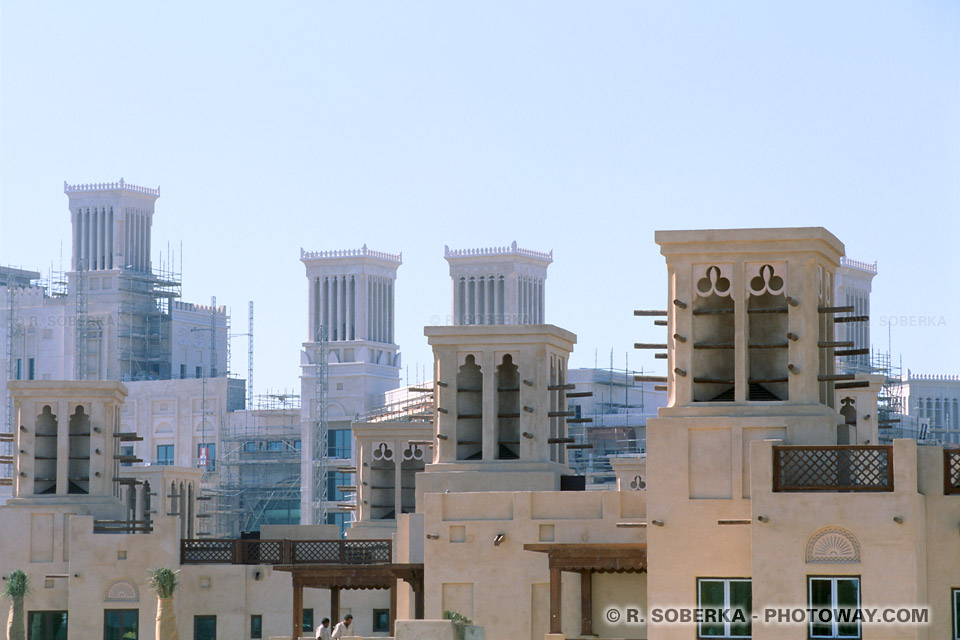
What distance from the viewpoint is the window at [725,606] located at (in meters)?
28.4

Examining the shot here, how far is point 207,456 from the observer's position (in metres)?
95.8

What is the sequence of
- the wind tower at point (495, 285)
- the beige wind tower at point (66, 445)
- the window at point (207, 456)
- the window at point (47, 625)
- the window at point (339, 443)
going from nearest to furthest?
the window at point (47, 625) → the beige wind tower at point (66, 445) → the window at point (339, 443) → the window at point (207, 456) → the wind tower at point (495, 285)

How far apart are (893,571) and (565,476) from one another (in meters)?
15.0

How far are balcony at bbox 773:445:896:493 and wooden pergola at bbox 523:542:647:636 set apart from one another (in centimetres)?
390

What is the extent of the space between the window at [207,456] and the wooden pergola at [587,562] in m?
64.8

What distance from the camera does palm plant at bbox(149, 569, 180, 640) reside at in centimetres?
4247

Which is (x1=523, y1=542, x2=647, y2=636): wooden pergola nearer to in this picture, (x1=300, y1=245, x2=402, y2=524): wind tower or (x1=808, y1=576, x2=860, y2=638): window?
(x1=808, y1=576, x2=860, y2=638): window

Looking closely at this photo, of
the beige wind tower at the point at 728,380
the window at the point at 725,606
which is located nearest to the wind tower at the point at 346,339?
the beige wind tower at the point at 728,380

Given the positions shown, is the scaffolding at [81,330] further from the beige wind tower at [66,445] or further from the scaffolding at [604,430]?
the beige wind tower at [66,445]

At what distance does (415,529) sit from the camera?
39.3 metres

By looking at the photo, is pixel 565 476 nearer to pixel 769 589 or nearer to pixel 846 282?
pixel 769 589

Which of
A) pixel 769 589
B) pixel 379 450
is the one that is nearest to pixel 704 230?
pixel 769 589

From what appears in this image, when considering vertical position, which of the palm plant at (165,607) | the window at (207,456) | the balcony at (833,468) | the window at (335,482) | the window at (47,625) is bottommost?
the window at (47,625)

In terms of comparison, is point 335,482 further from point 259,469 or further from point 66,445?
point 66,445
